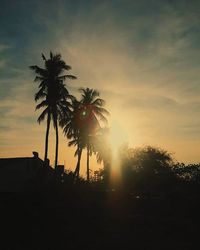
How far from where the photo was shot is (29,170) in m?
33.2

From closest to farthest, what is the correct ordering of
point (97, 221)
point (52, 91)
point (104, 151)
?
point (97, 221)
point (52, 91)
point (104, 151)

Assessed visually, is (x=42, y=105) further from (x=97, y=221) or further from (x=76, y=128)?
(x=97, y=221)

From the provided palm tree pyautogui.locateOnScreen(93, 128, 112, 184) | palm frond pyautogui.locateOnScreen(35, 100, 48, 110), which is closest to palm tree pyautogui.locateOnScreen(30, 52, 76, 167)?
palm frond pyautogui.locateOnScreen(35, 100, 48, 110)

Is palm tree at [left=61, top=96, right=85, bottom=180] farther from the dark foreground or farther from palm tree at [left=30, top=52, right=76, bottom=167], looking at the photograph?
the dark foreground

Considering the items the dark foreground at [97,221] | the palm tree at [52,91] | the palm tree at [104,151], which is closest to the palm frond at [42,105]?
the palm tree at [52,91]

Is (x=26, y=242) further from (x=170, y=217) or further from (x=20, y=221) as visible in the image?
(x=170, y=217)

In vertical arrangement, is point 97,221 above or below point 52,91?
below

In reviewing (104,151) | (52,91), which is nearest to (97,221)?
(52,91)

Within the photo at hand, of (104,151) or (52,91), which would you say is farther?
(104,151)

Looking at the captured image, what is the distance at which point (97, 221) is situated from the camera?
45.6ft

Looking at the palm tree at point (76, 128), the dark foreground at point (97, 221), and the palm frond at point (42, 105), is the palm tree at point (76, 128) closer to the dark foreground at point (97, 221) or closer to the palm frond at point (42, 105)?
the palm frond at point (42, 105)

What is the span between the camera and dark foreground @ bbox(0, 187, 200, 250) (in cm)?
1252

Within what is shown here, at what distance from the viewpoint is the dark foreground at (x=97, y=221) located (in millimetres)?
12516

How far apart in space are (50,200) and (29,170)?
18855 millimetres
